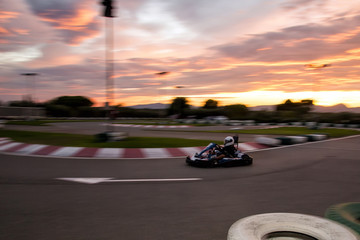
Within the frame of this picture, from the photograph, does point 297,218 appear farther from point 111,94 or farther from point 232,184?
point 111,94

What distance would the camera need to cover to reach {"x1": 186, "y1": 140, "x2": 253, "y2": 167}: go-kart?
6.85m

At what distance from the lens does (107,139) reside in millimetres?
10711

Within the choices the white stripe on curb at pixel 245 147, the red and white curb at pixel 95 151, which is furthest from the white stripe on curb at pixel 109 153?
the white stripe on curb at pixel 245 147

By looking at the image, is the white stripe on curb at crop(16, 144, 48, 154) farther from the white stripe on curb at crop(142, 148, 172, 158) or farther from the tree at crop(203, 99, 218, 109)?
the tree at crop(203, 99, 218, 109)

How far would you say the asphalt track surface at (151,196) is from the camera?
3068mm

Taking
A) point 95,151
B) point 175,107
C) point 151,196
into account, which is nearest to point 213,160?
point 151,196

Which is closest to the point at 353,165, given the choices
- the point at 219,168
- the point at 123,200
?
the point at 219,168

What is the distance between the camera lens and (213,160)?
6895 mm

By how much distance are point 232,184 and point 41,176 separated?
3756 mm

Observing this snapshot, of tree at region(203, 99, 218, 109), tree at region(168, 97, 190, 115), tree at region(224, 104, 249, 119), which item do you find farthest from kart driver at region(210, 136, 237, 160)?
tree at region(203, 99, 218, 109)

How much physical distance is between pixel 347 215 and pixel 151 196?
2.60 m

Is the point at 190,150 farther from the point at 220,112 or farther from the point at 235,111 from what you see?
the point at 220,112

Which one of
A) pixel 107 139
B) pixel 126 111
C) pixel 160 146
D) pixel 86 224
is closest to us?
pixel 86 224

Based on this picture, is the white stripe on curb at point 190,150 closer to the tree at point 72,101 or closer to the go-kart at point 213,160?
the go-kart at point 213,160
